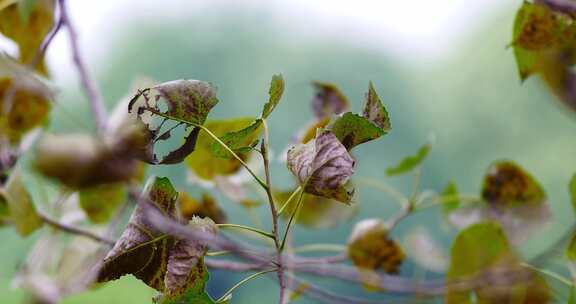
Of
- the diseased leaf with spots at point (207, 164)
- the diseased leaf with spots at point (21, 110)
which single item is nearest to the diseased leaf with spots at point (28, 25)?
the diseased leaf with spots at point (21, 110)

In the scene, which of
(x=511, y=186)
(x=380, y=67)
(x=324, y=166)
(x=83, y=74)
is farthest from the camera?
(x=380, y=67)

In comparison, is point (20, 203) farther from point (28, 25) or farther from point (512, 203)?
point (512, 203)

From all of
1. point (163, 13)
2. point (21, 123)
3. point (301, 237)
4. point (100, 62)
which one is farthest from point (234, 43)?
point (21, 123)

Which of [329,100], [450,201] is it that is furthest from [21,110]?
[450,201]

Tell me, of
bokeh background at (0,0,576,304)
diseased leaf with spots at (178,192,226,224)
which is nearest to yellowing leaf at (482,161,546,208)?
diseased leaf with spots at (178,192,226,224)

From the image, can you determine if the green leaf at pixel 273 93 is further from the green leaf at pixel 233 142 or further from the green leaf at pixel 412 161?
the green leaf at pixel 412 161

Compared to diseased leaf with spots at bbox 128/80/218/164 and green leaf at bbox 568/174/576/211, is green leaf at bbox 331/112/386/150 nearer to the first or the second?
diseased leaf with spots at bbox 128/80/218/164
